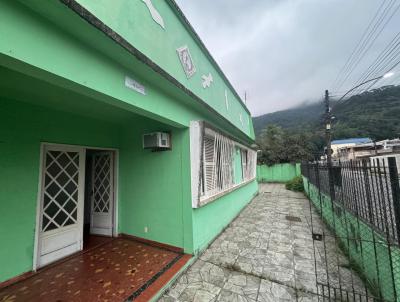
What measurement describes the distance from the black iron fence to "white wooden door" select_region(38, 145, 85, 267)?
16.9ft

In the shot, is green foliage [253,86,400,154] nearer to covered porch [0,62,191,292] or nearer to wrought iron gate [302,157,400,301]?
wrought iron gate [302,157,400,301]

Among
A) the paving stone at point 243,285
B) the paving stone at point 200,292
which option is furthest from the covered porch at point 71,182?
the paving stone at point 243,285

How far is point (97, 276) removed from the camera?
3.00 m

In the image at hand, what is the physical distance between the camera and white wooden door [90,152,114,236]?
4605 mm

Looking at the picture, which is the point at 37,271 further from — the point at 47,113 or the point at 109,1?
the point at 109,1

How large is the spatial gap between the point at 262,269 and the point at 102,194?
13.4 ft

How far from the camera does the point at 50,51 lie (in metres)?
1.48

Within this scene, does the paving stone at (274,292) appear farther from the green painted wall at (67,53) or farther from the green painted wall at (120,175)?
the green painted wall at (67,53)

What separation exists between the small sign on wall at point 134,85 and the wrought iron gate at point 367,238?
2.61m

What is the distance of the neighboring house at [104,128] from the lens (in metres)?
1.58

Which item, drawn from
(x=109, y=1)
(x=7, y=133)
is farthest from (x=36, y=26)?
(x=7, y=133)

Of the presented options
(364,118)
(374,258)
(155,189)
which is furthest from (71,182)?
(364,118)

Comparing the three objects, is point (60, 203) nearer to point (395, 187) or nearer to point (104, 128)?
point (104, 128)

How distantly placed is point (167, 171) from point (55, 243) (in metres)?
2.50
